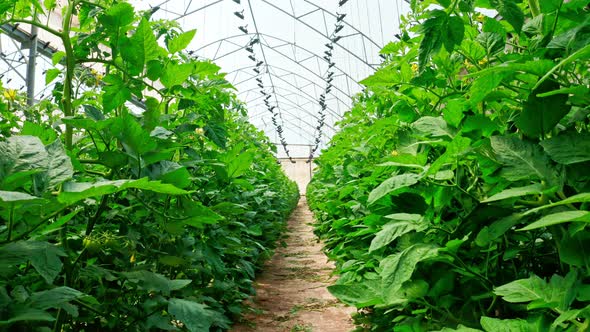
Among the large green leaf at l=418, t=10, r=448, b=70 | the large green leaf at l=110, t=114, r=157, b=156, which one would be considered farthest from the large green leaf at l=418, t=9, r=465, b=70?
the large green leaf at l=110, t=114, r=157, b=156

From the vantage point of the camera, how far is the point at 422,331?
4.95 feet

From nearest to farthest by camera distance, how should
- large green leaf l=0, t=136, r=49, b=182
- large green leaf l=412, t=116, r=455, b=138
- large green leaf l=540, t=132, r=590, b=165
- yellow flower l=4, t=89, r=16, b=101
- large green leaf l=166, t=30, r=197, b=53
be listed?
1. large green leaf l=0, t=136, r=49, b=182
2. large green leaf l=540, t=132, r=590, b=165
3. large green leaf l=412, t=116, r=455, b=138
4. large green leaf l=166, t=30, r=197, b=53
5. yellow flower l=4, t=89, r=16, b=101

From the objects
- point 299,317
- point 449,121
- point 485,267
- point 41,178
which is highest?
point 449,121

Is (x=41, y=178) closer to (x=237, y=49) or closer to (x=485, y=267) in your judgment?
(x=485, y=267)

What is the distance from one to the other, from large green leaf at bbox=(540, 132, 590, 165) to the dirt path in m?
2.54

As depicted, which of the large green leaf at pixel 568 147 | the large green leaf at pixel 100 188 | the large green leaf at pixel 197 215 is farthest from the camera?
the large green leaf at pixel 197 215

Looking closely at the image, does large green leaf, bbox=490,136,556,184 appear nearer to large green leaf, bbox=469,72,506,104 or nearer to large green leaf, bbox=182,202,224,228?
large green leaf, bbox=469,72,506,104

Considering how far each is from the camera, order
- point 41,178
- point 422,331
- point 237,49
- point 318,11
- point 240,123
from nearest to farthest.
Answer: point 41,178 → point 422,331 → point 240,123 → point 318,11 → point 237,49

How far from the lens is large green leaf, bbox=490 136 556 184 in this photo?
41.3 inches

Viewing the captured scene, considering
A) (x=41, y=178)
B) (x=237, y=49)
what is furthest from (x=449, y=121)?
(x=237, y=49)

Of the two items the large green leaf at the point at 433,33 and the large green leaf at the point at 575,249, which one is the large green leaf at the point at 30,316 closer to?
the large green leaf at the point at 433,33

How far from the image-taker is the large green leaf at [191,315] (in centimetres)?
131

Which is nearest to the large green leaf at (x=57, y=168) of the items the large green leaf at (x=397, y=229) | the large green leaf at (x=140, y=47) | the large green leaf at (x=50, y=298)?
the large green leaf at (x=50, y=298)

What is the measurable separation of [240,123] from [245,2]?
12747mm
